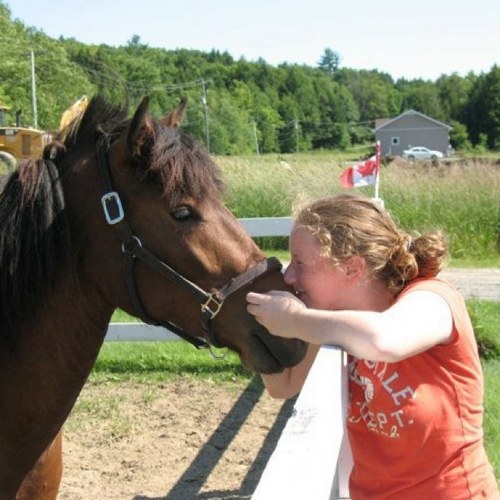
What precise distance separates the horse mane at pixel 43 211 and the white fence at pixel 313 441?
0.72 metres

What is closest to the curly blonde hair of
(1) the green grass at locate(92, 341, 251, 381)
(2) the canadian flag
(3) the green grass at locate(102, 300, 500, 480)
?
(3) the green grass at locate(102, 300, 500, 480)

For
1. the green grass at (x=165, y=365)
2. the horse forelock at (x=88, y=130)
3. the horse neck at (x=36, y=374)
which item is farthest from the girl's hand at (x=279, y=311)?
the green grass at (x=165, y=365)

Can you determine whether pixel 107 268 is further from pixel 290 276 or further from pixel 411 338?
pixel 411 338

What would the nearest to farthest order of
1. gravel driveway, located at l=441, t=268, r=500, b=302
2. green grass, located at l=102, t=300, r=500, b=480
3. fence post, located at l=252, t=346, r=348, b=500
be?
fence post, located at l=252, t=346, r=348, b=500 → green grass, located at l=102, t=300, r=500, b=480 → gravel driveway, located at l=441, t=268, r=500, b=302

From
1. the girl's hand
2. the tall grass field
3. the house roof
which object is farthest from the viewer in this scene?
the house roof

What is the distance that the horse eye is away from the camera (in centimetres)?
212

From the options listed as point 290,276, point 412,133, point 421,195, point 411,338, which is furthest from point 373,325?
point 412,133

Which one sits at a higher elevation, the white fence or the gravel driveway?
the white fence

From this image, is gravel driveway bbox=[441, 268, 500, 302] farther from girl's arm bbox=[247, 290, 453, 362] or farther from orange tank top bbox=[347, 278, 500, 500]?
girl's arm bbox=[247, 290, 453, 362]

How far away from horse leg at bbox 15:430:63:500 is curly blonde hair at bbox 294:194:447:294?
1241 mm

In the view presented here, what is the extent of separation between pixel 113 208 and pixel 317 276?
2.41 ft

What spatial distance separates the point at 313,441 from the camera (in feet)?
4.70

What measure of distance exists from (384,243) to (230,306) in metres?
0.57

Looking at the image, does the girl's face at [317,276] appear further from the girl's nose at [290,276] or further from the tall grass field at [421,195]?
the tall grass field at [421,195]
